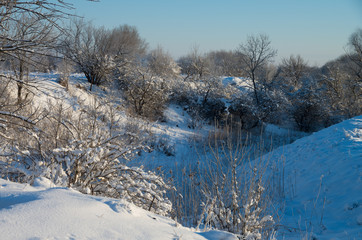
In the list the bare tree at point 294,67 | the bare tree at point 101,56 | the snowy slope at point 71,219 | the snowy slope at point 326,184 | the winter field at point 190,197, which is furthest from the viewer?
the bare tree at point 294,67

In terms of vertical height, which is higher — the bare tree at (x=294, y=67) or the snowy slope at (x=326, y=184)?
the bare tree at (x=294, y=67)

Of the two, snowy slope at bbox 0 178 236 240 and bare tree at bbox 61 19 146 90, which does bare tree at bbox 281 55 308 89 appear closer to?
bare tree at bbox 61 19 146 90

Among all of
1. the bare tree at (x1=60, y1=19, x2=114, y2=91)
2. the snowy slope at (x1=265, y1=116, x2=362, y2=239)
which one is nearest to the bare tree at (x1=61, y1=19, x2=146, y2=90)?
the bare tree at (x1=60, y1=19, x2=114, y2=91)

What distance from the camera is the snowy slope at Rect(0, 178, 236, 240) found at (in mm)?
1558

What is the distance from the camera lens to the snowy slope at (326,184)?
4930 mm

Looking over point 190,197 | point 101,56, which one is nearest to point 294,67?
point 101,56

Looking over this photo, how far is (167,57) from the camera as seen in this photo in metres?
23.1

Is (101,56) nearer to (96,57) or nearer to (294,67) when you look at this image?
(96,57)

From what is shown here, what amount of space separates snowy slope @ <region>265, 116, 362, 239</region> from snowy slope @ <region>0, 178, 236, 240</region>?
2652 mm

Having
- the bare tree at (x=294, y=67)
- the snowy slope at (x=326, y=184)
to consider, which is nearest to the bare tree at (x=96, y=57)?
the snowy slope at (x=326, y=184)

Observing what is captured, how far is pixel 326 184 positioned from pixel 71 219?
6.25 m

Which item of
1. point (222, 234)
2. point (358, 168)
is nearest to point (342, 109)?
point (358, 168)

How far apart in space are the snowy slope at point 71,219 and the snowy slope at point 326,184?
265 cm

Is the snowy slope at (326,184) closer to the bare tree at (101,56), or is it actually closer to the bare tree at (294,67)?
the bare tree at (101,56)
